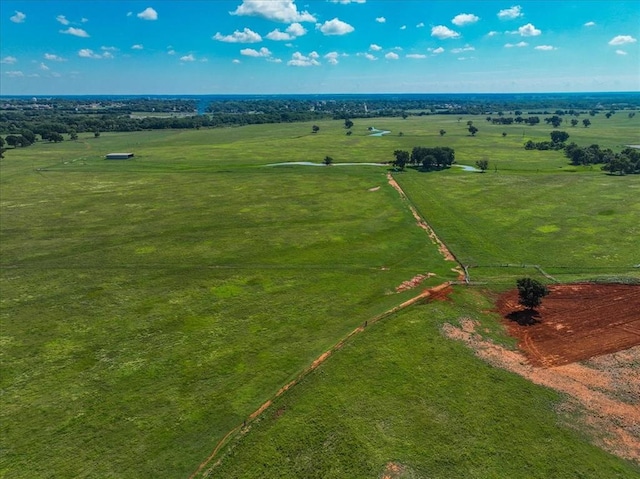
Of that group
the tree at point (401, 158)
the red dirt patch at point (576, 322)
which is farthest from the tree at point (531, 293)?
the tree at point (401, 158)

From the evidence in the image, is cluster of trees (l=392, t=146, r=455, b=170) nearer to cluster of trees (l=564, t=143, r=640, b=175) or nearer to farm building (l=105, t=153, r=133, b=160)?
cluster of trees (l=564, t=143, r=640, b=175)

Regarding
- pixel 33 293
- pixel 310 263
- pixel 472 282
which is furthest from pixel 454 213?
pixel 33 293

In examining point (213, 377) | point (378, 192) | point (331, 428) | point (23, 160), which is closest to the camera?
point (331, 428)

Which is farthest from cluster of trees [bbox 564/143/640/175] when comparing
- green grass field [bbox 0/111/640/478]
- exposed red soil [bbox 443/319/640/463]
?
exposed red soil [bbox 443/319/640/463]

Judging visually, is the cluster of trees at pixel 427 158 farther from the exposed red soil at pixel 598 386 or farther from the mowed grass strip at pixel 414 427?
the mowed grass strip at pixel 414 427

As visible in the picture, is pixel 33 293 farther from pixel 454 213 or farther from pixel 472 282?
pixel 454 213
